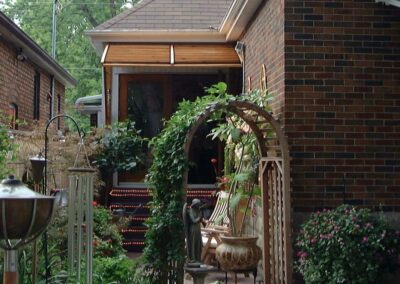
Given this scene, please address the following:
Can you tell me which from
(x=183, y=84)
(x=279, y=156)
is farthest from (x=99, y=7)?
(x=279, y=156)

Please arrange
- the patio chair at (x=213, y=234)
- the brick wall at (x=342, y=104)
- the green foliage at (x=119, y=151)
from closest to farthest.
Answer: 1. the brick wall at (x=342, y=104)
2. the patio chair at (x=213, y=234)
3. the green foliage at (x=119, y=151)

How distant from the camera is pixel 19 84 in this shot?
14469 mm

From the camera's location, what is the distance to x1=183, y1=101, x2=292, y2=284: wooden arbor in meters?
6.91

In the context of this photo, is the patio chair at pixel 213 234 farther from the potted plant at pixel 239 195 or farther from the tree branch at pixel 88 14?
the tree branch at pixel 88 14

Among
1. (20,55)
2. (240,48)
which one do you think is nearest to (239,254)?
(240,48)

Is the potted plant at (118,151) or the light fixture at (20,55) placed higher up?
the light fixture at (20,55)

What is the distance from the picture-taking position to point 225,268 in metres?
7.81

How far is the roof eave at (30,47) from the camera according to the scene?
12.3 metres

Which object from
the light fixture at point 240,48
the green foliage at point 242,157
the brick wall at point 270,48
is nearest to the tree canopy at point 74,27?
the light fixture at point 240,48

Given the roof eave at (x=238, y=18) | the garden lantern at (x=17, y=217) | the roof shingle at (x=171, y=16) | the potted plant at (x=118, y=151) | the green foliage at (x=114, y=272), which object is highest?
the roof shingle at (x=171, y=16)

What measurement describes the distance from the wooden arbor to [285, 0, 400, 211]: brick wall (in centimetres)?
30

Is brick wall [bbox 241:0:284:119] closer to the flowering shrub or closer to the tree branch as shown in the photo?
the flowering shrub

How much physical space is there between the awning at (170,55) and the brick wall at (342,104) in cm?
474

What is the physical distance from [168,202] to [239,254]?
124 cm
